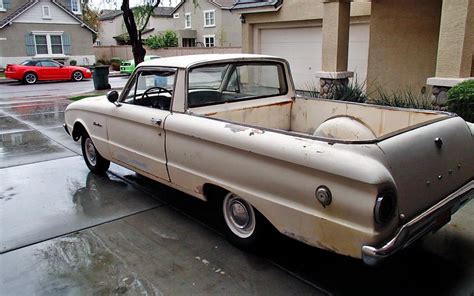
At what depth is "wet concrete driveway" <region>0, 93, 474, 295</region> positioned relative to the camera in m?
3.21

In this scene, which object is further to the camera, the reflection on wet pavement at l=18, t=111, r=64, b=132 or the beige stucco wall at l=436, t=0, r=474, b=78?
the reflection on wet pavement at l=18, t=111, r=64, b=132

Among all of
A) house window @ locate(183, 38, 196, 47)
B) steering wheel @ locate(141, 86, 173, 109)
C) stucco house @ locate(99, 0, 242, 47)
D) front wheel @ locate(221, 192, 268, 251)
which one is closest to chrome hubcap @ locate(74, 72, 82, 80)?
stucco house @ locate(99, 0, 242, 47)

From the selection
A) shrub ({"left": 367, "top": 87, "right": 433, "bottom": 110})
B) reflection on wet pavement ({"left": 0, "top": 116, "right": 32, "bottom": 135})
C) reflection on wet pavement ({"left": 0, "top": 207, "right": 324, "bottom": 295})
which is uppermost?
shrub ({"left": 367, "top": 87, "right": 433, "bottom": 110})

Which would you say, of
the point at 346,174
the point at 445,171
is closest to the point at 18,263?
the point at 346,174

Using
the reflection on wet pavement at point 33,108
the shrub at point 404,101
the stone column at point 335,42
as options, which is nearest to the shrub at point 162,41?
the reflection on wet pavement at point 33,108

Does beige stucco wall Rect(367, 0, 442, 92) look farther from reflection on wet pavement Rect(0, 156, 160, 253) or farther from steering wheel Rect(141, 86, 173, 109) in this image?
reflection on wet pavement Rect(0, 156, 160, 253)

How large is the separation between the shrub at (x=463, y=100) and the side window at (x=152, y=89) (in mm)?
4437

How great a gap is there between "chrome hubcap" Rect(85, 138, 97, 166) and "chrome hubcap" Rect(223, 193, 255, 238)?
2913 mm

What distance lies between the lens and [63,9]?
31.3m

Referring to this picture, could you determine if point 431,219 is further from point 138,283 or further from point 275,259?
point 138,283

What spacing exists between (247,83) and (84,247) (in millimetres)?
2517

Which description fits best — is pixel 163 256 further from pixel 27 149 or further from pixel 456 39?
pixel 456 39

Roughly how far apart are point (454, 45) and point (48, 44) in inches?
1211

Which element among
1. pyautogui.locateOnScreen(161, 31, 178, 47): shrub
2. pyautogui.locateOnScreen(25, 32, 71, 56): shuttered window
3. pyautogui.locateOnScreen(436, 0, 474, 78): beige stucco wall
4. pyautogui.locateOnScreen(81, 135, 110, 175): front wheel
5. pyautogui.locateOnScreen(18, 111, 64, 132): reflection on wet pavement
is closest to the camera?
pyautogui.locateOnScreen(81, 135, 110, 175): front wheel
